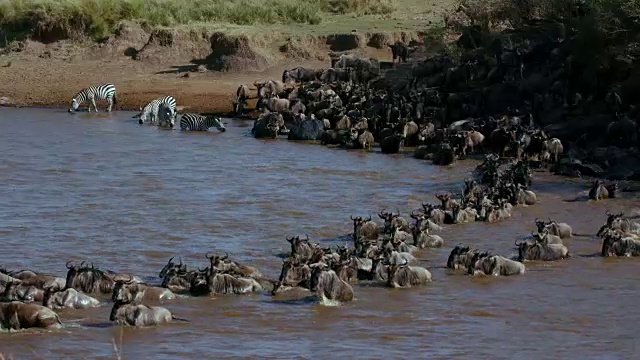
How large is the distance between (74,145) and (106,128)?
2.85 meters

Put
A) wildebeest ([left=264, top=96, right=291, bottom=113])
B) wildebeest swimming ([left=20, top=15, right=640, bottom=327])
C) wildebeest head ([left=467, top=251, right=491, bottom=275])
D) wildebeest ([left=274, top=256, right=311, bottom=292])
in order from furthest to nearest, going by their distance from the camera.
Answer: wildebeest ([left=264, top=96, right=291, bottom=113])
wildebeest head ([left=467, top=251, right=491, bottom=275])
wildebeest ([left=274, top=256, right=311, bottom=292])
wildebeest swimming ([left=20, top=15, right=640, bottom=327])

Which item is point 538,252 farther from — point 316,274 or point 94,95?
point 94,95

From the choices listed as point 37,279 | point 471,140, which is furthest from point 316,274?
point 471,140

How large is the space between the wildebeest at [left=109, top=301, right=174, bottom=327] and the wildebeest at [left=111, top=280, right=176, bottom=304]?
28 centimetres

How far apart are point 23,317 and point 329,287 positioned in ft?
9.54

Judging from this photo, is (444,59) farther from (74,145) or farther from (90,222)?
(90,222)

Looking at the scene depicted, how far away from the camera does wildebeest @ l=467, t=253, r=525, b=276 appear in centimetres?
1374

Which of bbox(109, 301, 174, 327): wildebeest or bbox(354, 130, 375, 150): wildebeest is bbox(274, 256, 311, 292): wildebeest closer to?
bbox(109, 301, 174, 327): wildebeest

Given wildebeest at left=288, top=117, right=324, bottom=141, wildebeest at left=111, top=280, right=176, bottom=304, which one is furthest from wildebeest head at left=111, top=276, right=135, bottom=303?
wildebeest at left=288, top=117, right=324, bottom=141

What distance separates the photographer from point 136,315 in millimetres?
11367

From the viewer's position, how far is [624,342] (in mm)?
11375

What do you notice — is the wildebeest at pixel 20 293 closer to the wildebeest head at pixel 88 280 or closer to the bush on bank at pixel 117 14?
the wildebeest head at pixel 88 280

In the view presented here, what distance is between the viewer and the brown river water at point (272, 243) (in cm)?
1115

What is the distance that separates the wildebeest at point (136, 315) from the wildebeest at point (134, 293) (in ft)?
0.92
